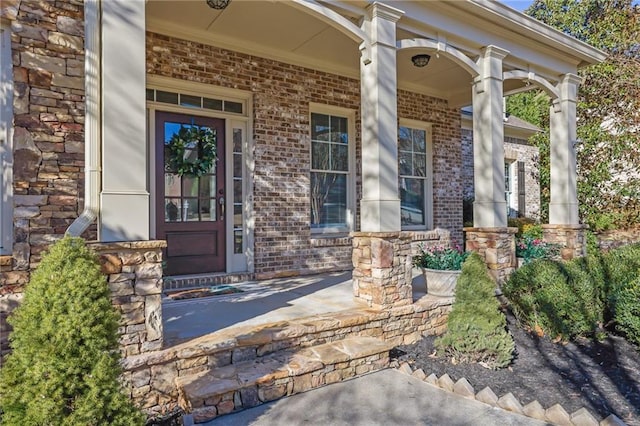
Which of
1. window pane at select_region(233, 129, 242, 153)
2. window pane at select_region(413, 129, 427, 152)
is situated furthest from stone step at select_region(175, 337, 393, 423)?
window pane at select_region(413, 129, 427, 152)

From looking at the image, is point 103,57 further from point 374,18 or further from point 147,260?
point 374,18

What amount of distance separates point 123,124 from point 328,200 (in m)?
3.76

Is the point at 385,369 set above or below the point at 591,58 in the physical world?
below

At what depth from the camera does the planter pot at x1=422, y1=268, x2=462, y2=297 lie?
443 centimetres

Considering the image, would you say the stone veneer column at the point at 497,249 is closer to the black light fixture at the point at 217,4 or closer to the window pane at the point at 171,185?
the window pane at the point at 171,185

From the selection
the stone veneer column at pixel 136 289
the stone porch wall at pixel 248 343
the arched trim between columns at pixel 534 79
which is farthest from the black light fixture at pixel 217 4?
the arched trim between columns at pixel 534 79

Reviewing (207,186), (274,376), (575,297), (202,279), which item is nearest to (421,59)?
(207,186)

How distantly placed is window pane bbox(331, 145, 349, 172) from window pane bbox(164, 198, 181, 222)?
2.34 metres

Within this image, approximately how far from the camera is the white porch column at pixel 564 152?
629 centimetres


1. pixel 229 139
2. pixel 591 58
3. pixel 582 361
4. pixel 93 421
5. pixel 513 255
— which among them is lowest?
pixel 582 361

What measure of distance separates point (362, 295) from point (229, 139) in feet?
8.75

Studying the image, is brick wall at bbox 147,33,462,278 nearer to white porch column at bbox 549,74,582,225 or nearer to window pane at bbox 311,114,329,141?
window pane at bbox 311,114,329,141

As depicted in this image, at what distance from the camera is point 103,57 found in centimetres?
276

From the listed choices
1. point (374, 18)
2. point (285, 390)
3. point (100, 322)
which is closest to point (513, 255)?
point (374, 18)
